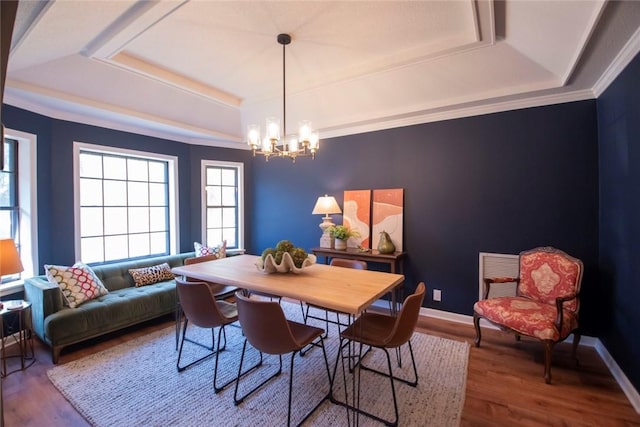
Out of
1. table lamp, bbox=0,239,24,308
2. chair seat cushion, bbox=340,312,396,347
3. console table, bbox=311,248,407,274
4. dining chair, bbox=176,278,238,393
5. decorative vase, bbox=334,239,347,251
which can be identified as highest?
table lamp, bbox=0,239,24,308

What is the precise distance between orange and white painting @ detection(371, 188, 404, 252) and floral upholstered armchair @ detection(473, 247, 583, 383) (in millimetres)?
1193

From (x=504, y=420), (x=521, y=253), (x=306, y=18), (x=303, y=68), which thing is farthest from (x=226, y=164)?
(x=504, y=420)

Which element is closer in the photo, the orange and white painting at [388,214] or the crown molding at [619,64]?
the crown molding at [619,64]

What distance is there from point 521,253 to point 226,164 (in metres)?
4.27

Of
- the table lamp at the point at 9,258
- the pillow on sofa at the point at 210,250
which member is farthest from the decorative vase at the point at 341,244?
the table lamp at the point at 9,258

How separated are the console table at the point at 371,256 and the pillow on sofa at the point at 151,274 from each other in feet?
6.44

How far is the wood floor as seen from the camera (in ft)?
6.69

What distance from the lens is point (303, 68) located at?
10.6ft

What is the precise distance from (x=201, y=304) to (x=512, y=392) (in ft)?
7.96

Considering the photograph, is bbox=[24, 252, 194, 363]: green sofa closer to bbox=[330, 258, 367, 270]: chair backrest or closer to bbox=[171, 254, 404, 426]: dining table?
bbox=[171, 254, 404, 426]: dining table

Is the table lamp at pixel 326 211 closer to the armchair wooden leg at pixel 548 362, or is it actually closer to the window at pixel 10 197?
the armchair wooden leg at pixel 548 362

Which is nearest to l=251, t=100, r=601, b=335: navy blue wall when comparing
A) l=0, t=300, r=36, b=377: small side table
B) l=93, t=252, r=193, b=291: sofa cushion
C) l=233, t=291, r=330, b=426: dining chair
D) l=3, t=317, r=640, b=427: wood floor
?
l=3, t=317, r=640, b=427: wood floor

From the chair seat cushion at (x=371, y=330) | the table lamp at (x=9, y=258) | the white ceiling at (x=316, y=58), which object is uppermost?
→ the white ceiling at (x=316, y=58)

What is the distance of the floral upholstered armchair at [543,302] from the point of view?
96.7 inches
